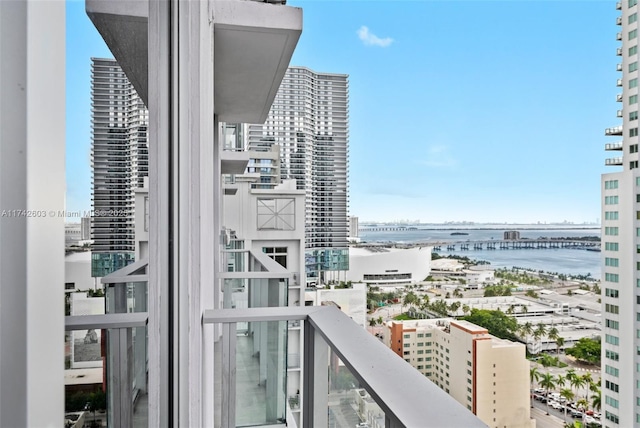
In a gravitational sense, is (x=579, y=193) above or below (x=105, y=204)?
above

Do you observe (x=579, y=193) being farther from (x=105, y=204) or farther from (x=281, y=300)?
(x=105, y=204)

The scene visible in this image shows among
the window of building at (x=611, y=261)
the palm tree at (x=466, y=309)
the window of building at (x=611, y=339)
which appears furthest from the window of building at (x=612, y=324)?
the palm tree at (x=466, y=309)

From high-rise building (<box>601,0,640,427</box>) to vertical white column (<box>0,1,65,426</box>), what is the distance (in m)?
6.37

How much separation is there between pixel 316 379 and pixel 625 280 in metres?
6.12

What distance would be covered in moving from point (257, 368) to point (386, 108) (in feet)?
28.5

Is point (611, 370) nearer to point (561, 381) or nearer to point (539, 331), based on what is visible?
point (539, 331)

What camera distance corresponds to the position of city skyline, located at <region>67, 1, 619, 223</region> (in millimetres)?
8516

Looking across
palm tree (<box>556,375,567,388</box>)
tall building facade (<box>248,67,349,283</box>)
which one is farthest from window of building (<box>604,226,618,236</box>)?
tall building facade (<box>248,67,349,283</box>)

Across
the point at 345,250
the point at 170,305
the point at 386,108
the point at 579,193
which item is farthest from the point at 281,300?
the point at 579,193

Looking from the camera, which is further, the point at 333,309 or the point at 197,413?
the point at 333,309

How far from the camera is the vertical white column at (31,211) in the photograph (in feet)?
0.52

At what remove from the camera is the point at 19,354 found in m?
0.16

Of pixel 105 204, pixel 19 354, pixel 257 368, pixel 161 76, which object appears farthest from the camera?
pixel 257 368

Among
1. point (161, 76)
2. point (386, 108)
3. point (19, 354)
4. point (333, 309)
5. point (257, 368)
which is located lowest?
point (257, 368)
